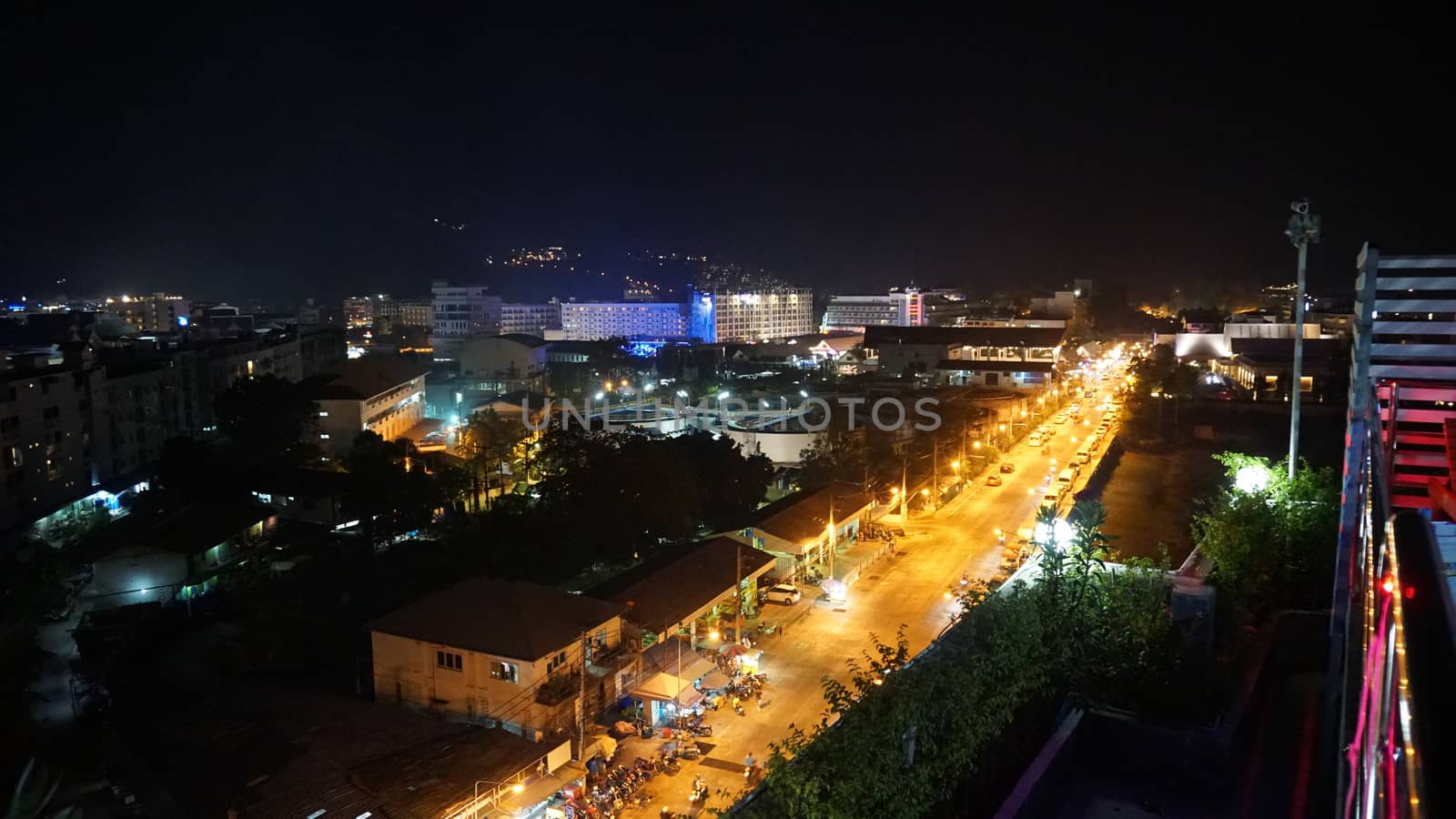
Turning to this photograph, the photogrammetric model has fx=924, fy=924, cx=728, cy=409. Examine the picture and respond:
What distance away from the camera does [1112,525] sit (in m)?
9.74

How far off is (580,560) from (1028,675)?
7.00 meters

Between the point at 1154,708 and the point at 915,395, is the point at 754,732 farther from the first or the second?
the point at 915,395

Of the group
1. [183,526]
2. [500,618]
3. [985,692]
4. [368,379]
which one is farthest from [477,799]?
[368,379]

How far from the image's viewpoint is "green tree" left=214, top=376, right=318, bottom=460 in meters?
15.6

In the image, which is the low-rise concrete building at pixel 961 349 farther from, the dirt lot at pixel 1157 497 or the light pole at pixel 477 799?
the light pole at pixel 477 799

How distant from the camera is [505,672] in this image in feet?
21.6

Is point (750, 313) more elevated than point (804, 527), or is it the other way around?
point (750, 313)

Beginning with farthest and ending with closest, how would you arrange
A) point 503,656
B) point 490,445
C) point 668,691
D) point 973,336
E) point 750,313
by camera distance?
point 750,313
point 973,336
point 490,445
point 668,691
point 503,656

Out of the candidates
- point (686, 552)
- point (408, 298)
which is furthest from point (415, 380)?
point (408, 298)

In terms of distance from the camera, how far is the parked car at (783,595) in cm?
958

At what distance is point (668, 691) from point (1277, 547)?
14.1 ft

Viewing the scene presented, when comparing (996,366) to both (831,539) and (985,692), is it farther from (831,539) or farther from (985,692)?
(985,692)

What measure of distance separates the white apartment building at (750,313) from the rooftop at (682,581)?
119ft

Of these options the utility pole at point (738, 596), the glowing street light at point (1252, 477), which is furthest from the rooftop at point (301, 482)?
the glowing street light at point (1252, 477)
